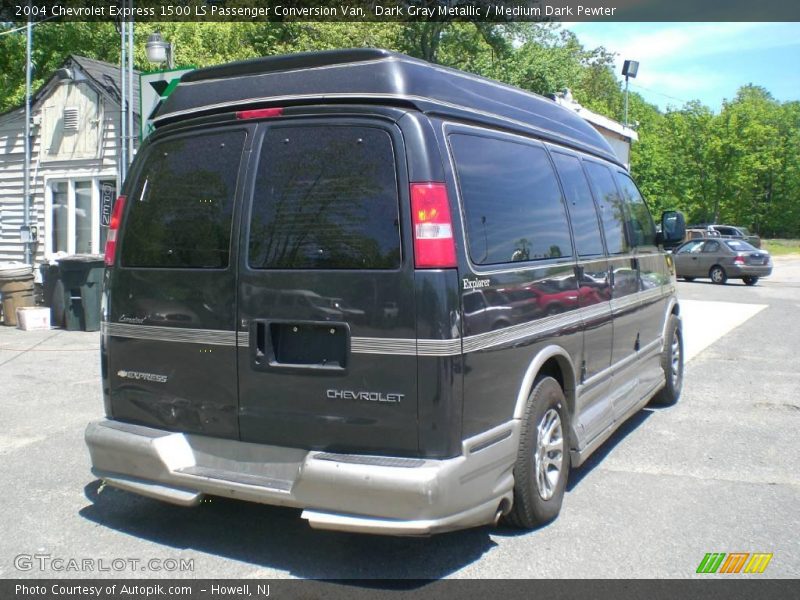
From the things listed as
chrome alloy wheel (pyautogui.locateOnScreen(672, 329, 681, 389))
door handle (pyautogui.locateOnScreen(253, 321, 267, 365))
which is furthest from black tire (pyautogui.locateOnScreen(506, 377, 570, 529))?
chrome alloy wheel (pyautogui.locateOnScreen(672, 329, 681, 389))

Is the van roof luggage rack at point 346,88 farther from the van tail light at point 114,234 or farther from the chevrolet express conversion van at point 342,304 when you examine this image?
the van tail light at point 114,234

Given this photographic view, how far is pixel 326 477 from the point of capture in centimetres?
356

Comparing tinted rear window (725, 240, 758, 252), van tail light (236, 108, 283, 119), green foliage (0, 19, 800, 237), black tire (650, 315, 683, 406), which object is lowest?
black tire (650, 315, 683, 406)

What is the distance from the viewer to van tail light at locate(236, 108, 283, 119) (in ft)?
12.9

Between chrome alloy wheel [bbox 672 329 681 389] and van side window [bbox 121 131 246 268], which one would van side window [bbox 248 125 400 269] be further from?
chrome alloy wheel [bbox 672 329 681 389]

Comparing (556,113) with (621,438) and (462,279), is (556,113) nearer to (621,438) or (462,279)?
(462,279)

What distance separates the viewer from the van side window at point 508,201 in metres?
3.88

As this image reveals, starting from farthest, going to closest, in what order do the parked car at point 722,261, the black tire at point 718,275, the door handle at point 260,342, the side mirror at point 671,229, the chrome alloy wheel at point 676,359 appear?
1. the black tire at point 718,275
2. the parked car at point 722,261
3. the chrome alloy wheel at point 676,359
4. the side mirror at point 671,229
5. the door handle at point 260,342

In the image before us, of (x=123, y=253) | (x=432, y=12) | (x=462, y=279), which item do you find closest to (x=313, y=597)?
(x=462, y=279)

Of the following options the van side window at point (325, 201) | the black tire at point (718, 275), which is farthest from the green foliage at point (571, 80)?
the van side window at point (325, 201)

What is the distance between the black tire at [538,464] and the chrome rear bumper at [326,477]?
17 cm

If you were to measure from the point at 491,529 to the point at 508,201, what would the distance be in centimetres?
184

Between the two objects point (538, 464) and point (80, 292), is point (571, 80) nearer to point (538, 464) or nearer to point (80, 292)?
point (80, 292)

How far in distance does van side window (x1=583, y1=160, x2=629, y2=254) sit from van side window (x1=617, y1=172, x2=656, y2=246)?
0.24 metres
